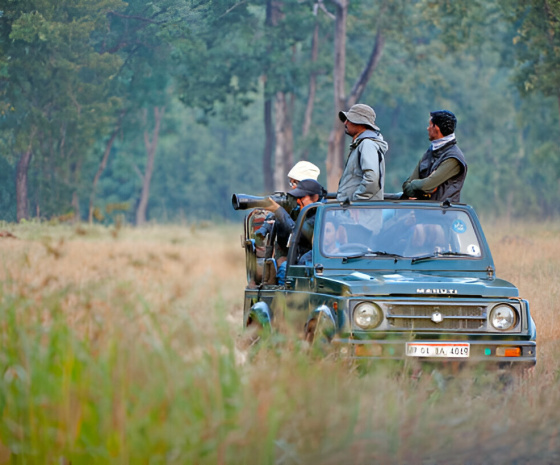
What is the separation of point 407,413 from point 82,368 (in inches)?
76.4

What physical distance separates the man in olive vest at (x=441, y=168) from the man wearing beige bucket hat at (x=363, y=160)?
1.21ft

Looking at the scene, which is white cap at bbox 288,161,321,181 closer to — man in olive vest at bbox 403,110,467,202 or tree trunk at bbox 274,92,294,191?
man in olive vest at bbox 403,110,467,202

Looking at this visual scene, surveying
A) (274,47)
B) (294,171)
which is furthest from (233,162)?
(294,171)

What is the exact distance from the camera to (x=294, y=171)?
10.3m

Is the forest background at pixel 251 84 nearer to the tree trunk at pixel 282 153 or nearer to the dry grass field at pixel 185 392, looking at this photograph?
the tree trunk at pixel 282 153

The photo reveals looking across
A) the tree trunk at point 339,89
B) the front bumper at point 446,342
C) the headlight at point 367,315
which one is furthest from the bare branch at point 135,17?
the front bumper at point 446,342

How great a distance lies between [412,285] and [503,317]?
742mm

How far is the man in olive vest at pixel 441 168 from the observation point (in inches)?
380

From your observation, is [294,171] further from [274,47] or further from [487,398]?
[274,47]

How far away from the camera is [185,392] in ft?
17.1

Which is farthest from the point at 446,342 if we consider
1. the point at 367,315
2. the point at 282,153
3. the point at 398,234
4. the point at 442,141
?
the point at 282,153

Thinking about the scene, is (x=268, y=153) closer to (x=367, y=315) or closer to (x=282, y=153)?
(x=282, y=153)

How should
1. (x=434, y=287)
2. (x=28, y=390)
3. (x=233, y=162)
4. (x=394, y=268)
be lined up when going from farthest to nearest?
(x=233, y=162) → (x=394, y=268) → (x=434, y=287) → (x=28, y=390)

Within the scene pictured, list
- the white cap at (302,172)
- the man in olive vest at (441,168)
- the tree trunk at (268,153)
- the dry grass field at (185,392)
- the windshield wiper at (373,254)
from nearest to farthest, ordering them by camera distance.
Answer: the dry grass field at (185,392) → the windshield wiper at (373,254) → the man in olive vest at (441,168) → the white cap at (302,172) → the tree trunk at (268,153)
